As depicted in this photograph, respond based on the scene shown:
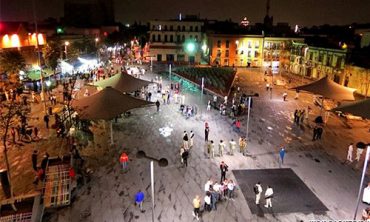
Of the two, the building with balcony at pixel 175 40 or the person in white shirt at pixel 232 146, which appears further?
the building with balcony at pixel 175 40

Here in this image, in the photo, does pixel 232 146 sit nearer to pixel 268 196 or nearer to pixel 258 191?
pixel 258 191

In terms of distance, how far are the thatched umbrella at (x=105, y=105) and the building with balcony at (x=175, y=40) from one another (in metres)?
55.5

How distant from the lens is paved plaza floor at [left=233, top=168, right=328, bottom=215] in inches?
558

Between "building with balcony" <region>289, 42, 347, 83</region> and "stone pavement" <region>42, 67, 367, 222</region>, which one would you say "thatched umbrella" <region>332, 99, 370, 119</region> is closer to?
"stone pavement" <region>42, 67, 367, 222</region>

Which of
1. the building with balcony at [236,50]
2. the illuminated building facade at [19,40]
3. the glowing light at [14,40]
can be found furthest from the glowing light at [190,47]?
the glowing light at [14,40]

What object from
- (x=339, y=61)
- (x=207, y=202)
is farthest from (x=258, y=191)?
(x=339, y=61)

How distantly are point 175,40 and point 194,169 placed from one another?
207 ft

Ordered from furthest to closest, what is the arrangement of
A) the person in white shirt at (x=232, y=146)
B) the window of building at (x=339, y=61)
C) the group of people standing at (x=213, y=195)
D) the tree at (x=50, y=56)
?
1. the window of building at (x=339, y=61)
2. the tree at (x=50, y=56)
3. the person in white shirt at (x=232, y=146)
4. the group of people standing at (x=213, y=195)

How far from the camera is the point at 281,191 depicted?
1573cm

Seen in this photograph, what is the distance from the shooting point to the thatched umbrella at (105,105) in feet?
66.6

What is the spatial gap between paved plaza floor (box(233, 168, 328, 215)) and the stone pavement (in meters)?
0.37

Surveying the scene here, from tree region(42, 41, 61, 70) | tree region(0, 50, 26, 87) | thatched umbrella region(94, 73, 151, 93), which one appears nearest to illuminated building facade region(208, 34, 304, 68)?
tree region(42, 41, 61, 70)

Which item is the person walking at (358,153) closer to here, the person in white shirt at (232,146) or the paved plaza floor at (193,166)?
the paved plaza floor at (193,166)

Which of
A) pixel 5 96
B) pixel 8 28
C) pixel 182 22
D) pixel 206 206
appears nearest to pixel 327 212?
pixel 206 206
